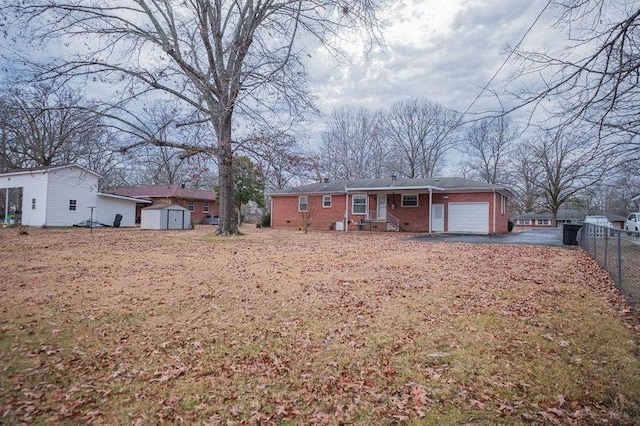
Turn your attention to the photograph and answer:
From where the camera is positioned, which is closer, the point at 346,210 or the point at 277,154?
the point at 277,154

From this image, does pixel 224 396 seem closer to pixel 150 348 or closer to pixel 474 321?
pixel 150 348

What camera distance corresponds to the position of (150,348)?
4.14 m

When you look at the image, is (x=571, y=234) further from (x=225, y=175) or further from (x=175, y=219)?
Answer: (x=175, y=219)

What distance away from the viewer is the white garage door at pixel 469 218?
910 inches

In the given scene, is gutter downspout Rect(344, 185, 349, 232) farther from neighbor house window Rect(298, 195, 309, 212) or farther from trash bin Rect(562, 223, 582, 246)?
trash bin Rect(562, 223, 582, 246)

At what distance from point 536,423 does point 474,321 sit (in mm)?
2321

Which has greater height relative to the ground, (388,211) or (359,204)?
(359,204)

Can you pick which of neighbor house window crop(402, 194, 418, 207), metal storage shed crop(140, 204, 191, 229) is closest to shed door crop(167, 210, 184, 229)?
metal storage shed crop(140, 204, 191, 229)

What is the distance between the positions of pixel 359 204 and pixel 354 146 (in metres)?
18.6

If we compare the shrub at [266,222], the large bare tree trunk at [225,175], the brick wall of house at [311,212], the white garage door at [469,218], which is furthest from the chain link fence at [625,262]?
the shrub at [266,222]

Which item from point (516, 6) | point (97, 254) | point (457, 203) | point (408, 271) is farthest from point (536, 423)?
point (457, 203)

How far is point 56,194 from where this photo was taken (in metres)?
25.8

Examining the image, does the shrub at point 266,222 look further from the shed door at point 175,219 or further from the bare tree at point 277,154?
the bare tree at point 277,154

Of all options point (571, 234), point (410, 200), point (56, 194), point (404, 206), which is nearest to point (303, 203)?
point (404, 206)
